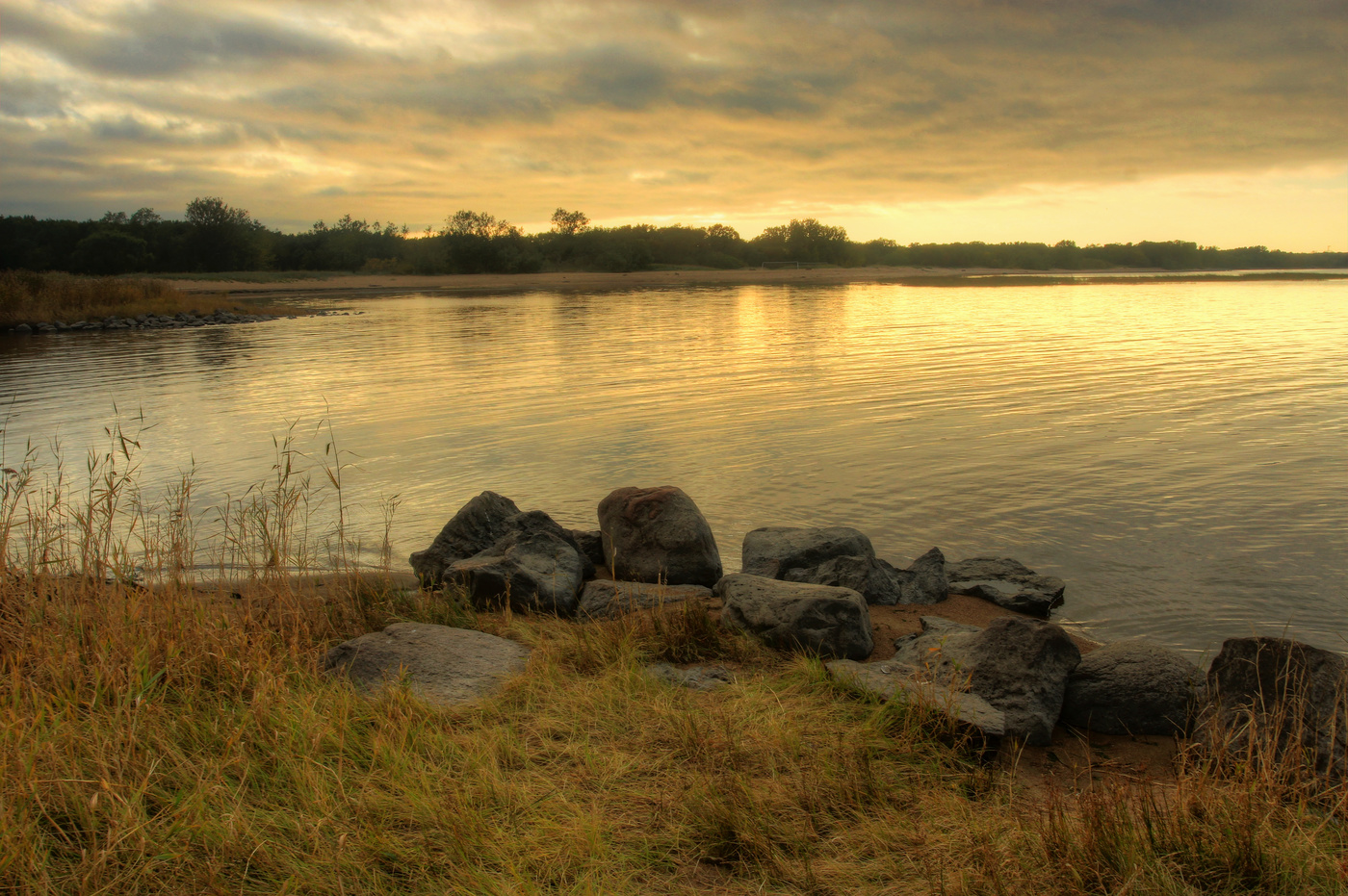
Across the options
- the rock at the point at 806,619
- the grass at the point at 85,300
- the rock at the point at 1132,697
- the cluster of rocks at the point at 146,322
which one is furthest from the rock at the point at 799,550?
the grass at the point at 85,300

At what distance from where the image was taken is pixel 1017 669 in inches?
183

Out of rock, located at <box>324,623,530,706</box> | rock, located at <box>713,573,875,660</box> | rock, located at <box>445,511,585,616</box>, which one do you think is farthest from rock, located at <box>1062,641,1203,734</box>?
rock, located at <box>445,511,585,616</box>

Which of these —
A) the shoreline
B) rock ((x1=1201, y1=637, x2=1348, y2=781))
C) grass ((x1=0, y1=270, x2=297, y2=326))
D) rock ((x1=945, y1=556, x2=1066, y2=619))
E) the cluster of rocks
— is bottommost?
rock ((x1=945, y1=556, x2=1066, y2=619))

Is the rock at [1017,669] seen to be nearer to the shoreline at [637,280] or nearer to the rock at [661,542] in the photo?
the rock at [661,542]

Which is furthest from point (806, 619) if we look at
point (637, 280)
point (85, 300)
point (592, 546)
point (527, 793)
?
point (637, 280)

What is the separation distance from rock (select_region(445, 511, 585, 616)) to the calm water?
1.75 m

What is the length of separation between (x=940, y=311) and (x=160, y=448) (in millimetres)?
34309

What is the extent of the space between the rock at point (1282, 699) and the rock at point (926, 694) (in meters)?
0.93

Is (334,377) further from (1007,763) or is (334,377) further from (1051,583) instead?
(1007,763)

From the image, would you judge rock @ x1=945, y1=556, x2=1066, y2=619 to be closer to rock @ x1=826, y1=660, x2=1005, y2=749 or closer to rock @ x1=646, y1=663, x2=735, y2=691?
rock @ x1=826, y1=660, x2=1005, y2=749

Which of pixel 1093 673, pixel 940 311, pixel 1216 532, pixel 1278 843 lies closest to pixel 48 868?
pixel 1278 843

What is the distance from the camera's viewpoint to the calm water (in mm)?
7680

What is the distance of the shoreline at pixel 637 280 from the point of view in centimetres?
7912

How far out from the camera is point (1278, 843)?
299 cm
